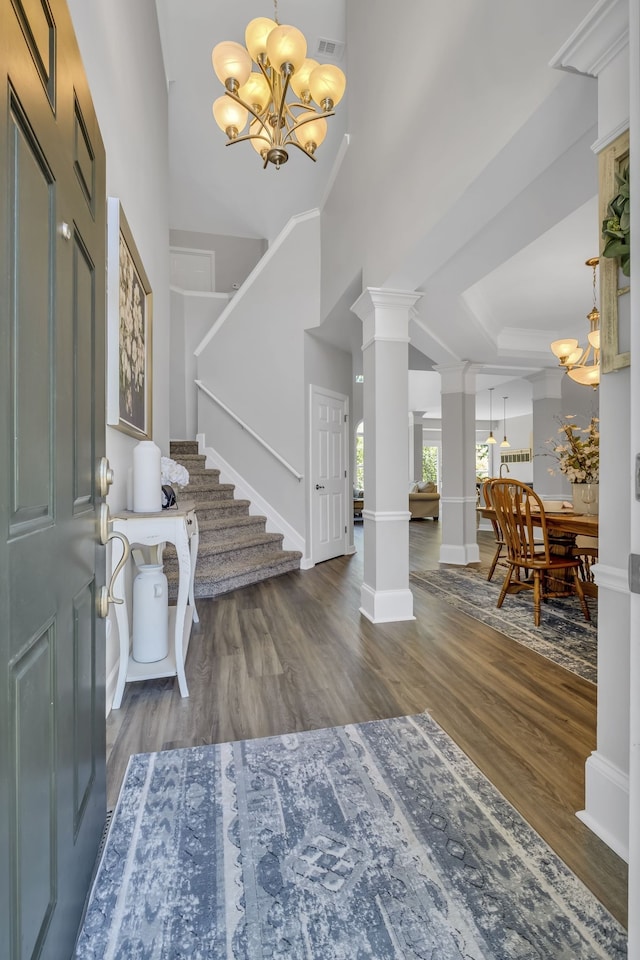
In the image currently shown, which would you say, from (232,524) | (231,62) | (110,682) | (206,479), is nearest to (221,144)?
(231,62)

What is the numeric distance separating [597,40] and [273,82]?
2.39 metres

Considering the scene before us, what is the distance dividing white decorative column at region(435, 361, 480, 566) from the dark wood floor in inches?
89.2

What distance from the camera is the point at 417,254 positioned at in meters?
2.74

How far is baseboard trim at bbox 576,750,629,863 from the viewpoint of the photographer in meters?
1.29

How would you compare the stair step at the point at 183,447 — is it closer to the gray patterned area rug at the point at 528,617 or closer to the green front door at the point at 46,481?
the gray patterned area rug at the point at 528,617

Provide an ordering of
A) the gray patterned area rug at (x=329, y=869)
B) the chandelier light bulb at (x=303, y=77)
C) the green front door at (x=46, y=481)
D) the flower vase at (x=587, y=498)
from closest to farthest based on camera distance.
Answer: the green front door at (x=46, y=481)
the gray patterned area rug at (x=329, y=869)
the chandelier light bulb at (x=303, y=77)
the flower vase at (x=587, y=498)

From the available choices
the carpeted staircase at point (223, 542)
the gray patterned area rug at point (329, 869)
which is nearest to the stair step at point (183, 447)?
the carpeted staircase at point (223, 542)

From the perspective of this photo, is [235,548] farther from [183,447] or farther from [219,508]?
[183,447]

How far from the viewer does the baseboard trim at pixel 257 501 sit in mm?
5195

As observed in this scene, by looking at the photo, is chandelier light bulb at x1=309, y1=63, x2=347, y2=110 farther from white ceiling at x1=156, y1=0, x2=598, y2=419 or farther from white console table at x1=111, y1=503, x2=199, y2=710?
white console table at x1=111, y1=503, x2=199, y2=710

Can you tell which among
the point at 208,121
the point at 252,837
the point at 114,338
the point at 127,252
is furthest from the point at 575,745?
the point at 208,121

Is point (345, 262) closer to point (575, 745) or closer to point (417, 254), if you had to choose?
point (417, 254)

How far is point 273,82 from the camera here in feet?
9.86

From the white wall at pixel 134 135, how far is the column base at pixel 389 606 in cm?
175
